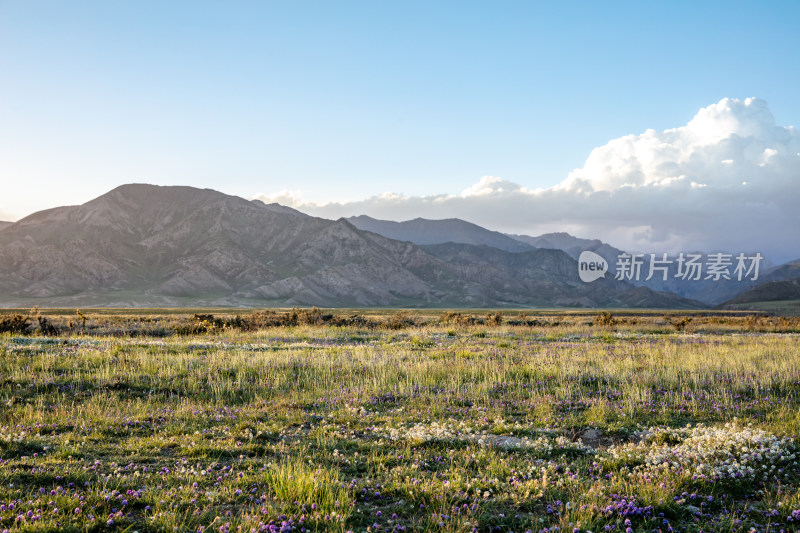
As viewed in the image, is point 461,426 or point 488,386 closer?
point 461,426

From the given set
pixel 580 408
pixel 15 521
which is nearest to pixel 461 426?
pixel 580 408

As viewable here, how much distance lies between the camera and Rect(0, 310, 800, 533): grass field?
238 inches

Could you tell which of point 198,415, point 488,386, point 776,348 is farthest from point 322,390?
point 776,348

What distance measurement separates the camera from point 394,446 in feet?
29.4

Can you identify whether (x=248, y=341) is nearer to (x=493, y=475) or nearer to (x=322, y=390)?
(x=322, y=390)

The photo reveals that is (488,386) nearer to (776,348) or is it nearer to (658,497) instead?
(658,497)

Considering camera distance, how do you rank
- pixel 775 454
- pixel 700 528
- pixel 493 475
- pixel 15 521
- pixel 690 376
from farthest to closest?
pixel 690 376, pixel 775 454, pixel 493 475, pixel 700 528, pixel 15 521

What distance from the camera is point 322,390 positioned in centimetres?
1376

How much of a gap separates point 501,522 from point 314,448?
156 inches

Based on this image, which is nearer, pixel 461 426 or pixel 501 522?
pixel 501 522

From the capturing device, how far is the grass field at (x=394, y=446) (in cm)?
604

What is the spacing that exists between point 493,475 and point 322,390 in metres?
7.24

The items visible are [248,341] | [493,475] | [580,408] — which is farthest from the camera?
[248,341]

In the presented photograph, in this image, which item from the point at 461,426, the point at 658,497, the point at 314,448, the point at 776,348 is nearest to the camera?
the point at 658,497
